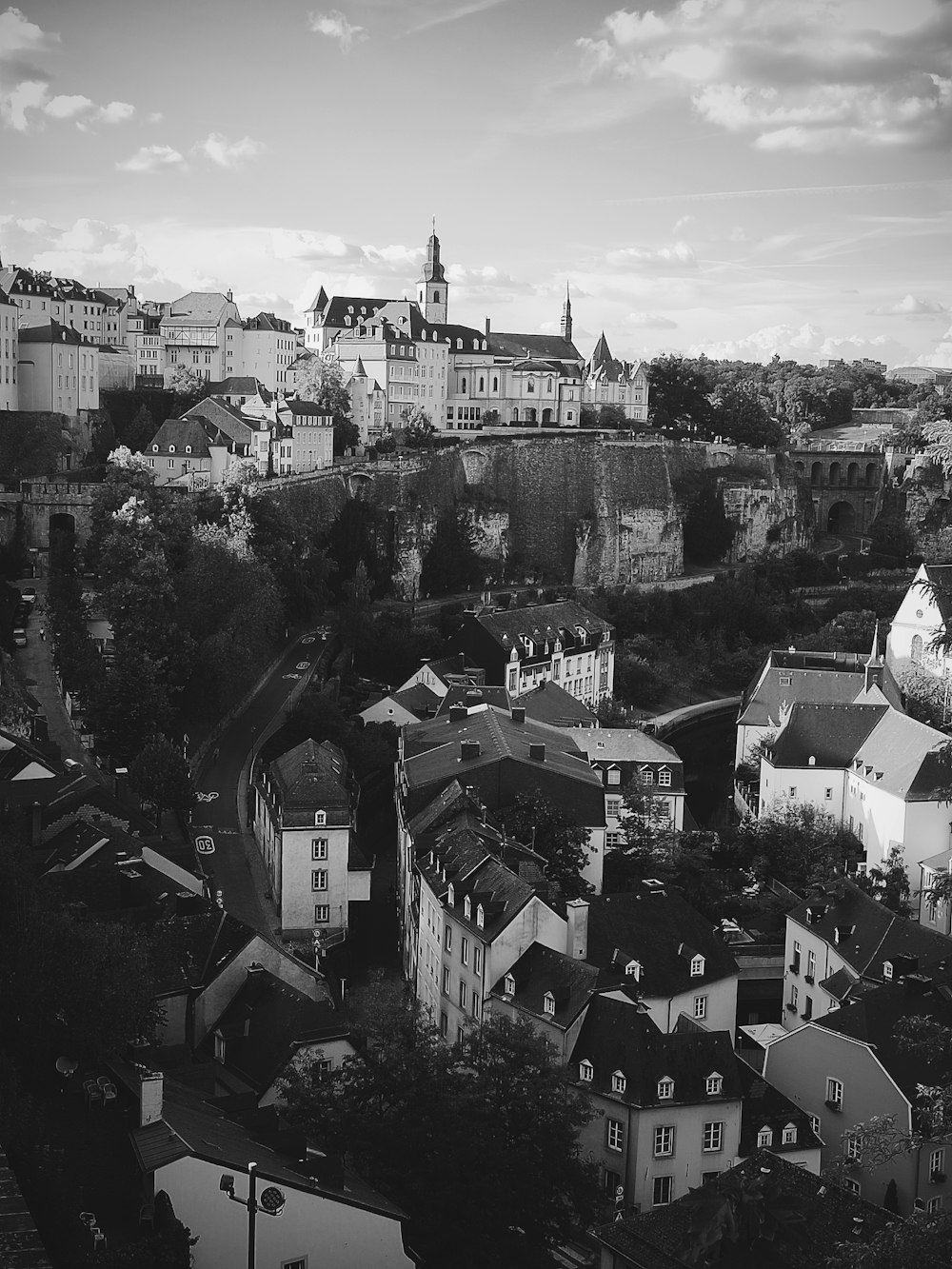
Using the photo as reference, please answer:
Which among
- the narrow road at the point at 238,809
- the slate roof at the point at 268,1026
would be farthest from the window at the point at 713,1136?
the narrow road at the point at 238,809

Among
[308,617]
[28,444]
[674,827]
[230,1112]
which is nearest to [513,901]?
[230,1112]

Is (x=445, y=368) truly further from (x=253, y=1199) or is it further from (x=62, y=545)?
(x=253, y=1199)

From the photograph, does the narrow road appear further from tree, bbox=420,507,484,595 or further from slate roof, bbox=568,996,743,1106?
tree, bbox=420,507,484,595

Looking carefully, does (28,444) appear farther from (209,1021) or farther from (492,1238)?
(492,1238)

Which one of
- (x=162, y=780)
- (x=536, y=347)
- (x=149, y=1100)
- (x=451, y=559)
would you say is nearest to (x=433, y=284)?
(x=536, y=347)

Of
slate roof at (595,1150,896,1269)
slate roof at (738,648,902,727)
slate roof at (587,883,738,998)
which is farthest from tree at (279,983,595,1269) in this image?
slate roof at (738,648,902,727)

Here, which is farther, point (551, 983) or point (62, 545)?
point (62, 545)
